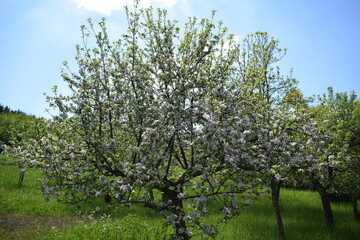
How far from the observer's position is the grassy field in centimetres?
1393

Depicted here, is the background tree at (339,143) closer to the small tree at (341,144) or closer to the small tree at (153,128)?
the small tree at (341,144)

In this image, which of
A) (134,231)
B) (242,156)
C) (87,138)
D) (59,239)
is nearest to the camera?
(242,156)

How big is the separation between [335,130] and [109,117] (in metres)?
14.3

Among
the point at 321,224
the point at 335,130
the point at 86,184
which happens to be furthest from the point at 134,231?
the point at 321,224

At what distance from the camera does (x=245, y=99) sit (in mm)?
10320

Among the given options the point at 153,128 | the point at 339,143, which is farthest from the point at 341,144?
the point at 153,128

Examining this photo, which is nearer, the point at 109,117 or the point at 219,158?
the point at 219,158

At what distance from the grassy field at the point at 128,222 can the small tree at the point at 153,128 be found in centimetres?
224

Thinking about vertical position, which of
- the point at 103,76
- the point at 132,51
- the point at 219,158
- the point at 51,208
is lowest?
the point at 51,208

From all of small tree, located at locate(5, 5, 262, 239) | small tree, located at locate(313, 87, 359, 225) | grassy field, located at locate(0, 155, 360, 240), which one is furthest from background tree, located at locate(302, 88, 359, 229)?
small tree, located at locate(5, 5, 262, 239)

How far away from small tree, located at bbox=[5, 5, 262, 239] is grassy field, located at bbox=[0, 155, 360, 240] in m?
2.24

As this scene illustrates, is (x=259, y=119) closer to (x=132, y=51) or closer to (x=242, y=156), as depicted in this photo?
(x=242, y=156)

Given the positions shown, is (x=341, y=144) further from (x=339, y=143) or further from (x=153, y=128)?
(x=153, y=128)

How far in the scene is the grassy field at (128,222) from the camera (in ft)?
45.7
